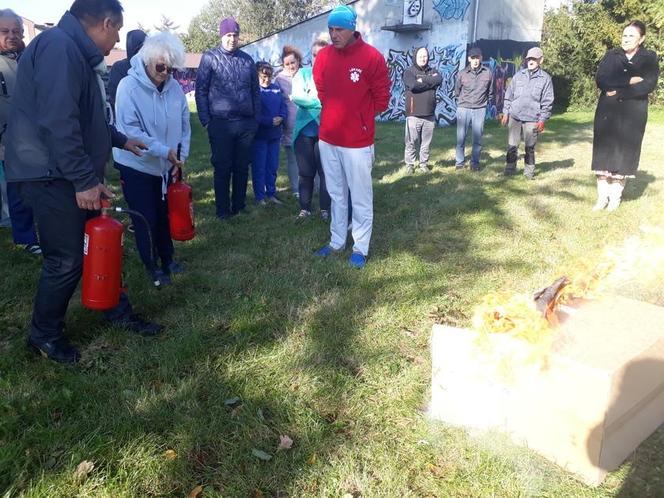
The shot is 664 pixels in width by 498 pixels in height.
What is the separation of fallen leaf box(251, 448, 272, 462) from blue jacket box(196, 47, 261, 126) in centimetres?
445

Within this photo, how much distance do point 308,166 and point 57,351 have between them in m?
3.64

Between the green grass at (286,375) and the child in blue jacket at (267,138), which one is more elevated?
the child in blue jacket at (267,138)

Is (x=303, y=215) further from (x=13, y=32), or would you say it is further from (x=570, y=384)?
(x=570, y=384)

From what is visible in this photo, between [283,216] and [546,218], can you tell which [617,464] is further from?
[283,216]

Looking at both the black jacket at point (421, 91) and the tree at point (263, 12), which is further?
the tree at point (263, 12)

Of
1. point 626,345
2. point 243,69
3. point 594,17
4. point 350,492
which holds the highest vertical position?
point 594,17

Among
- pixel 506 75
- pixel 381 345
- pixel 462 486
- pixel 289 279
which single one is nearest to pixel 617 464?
pixel 462 486

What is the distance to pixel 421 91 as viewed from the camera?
9047 mm

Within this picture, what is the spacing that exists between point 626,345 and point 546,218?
4.18 meters

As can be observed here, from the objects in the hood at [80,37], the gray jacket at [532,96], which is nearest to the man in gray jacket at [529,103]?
the gray jacket at [532,96]

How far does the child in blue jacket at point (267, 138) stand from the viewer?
693 cm

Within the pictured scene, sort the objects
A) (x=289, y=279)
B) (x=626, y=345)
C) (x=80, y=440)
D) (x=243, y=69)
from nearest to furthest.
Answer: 1. (x=626, y=345)
2. (x=80, y=440)
3. (x=289, y=279)
4. (x=243, y=69)

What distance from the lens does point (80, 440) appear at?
101 inches

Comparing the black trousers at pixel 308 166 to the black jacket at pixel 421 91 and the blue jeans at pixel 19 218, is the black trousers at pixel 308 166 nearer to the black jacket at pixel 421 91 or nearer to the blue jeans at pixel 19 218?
the blue jeans at pixel 19 218
